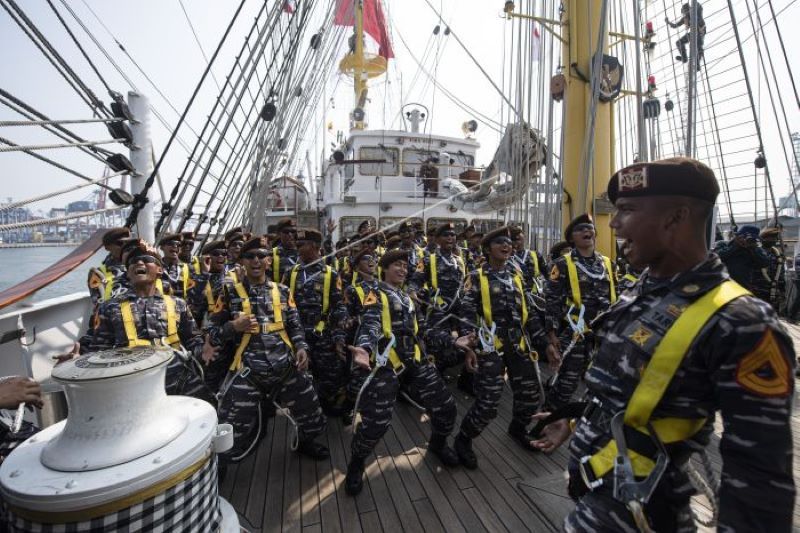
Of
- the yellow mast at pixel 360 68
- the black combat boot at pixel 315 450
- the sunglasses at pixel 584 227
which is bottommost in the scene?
the black combat boot at pixel 315 450

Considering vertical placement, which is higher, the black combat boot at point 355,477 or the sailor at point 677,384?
the sailor at point 677,384

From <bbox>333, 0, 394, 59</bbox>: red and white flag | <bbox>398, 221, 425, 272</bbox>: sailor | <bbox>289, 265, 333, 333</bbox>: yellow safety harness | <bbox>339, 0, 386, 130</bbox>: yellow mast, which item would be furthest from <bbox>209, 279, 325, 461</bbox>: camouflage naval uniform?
<bbox>333, 0, 394, 59</bbox>: red and white flag

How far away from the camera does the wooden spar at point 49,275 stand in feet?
8.10

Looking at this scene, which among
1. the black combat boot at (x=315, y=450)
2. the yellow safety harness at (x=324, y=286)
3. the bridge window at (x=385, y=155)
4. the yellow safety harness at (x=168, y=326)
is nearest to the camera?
the yellow safety harness at (x=168, y=326)

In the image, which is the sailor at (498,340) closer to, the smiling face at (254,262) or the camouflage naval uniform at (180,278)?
the smiling face at (254,262)

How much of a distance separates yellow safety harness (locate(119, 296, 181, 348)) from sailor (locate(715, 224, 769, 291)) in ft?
21.0

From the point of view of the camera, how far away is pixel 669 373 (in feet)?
3.58

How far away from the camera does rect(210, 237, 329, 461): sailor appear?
2.86 m

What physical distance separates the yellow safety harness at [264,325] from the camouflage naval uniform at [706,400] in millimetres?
2216

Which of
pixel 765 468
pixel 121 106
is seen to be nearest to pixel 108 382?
pixel 765 468

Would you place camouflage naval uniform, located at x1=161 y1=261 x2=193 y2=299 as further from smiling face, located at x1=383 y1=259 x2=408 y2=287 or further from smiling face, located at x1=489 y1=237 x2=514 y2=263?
smiling face, located at x1=489 y1=237 x2=514 y2=263

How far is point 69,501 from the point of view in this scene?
1310mm

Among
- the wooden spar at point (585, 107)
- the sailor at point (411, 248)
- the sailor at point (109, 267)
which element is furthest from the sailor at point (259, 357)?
the wooden spar at point (585, 107)

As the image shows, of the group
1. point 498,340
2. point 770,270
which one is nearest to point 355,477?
point 498,340
